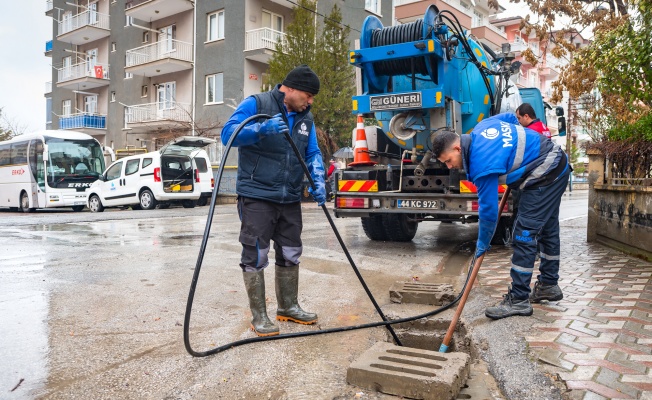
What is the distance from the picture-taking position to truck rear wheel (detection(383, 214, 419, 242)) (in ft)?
26.9

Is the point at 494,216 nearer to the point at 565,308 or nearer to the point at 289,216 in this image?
the point at 565,308

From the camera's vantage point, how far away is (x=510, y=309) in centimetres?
396

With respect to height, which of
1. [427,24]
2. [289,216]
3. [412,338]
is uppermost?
[427,24]

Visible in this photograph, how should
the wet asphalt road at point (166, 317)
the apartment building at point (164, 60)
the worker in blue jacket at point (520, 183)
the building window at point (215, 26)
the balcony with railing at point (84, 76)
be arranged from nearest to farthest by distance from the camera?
the wet asphalt road at point (166, 317) → the worker in blue jacket at point (520, 183) → the apartment building at point (164, 60) → the building window at point (215, 26) → the balcony with railing at point (84, 76)

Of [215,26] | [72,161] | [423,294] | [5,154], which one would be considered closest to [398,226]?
[423,294]

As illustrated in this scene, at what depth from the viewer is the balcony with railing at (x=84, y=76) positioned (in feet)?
103

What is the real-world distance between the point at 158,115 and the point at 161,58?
287cm

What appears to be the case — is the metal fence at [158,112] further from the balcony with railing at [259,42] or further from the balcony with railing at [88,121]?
the balcony with railing at [259,42]

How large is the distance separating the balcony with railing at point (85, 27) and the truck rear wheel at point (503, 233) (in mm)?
30076

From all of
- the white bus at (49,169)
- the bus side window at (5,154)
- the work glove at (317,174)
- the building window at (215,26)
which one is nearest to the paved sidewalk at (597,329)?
the work glove at (317,174)

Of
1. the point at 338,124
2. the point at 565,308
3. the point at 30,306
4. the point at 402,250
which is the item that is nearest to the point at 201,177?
the point at 338,124

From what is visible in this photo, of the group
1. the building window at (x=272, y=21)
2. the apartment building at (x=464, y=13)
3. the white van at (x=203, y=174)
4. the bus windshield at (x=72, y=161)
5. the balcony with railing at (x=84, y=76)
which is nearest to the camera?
the white van at (x=203, y=174)

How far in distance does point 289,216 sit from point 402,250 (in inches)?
156

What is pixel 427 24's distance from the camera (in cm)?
676
